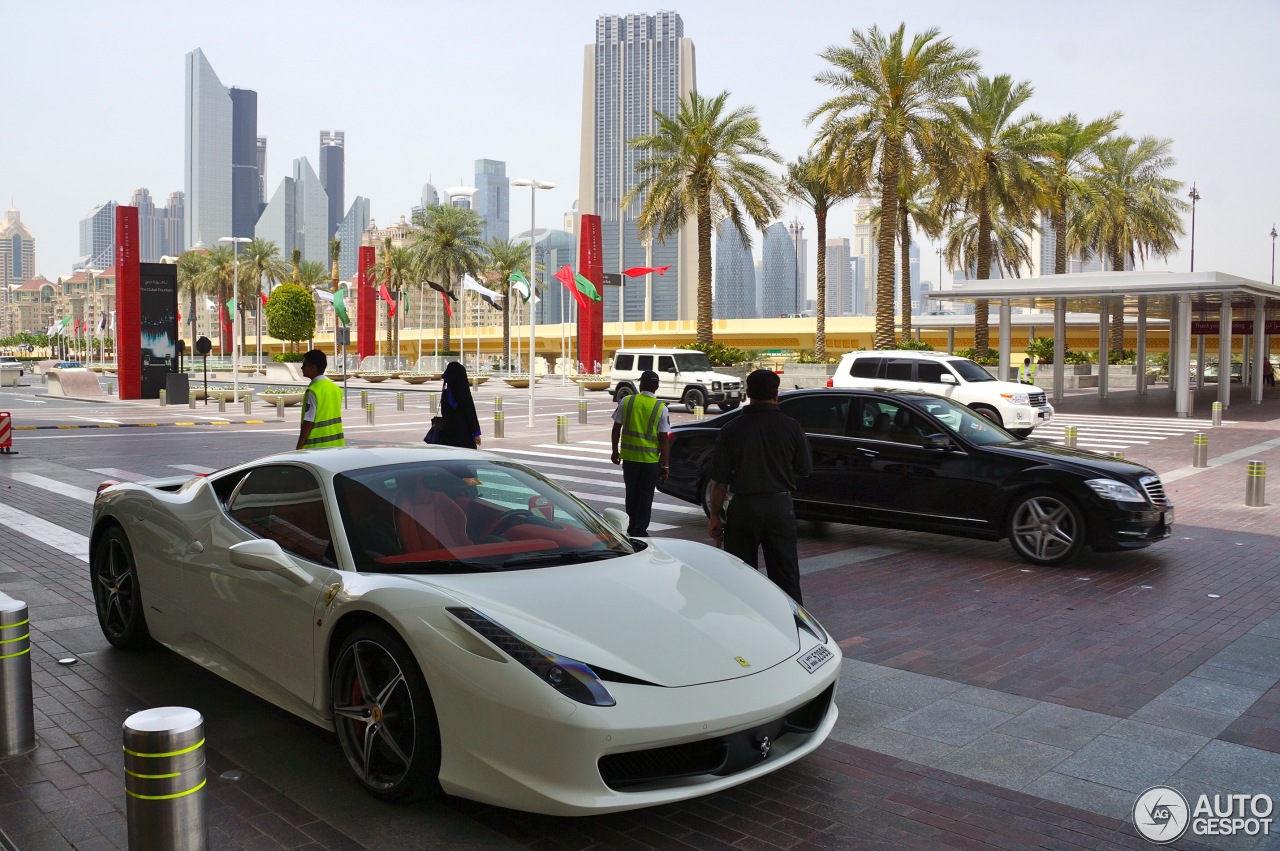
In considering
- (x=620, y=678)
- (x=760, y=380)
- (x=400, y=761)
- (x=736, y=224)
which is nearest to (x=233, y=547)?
(x=400, y=761)

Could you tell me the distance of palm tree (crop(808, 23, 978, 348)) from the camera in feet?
112

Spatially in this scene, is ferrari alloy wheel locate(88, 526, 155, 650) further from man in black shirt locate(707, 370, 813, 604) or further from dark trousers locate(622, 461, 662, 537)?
dark trousers locate(622, 461, 662, 537)

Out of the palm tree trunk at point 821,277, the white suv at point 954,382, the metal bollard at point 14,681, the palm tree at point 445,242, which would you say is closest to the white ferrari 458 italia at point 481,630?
the metal bollard at point 14,681

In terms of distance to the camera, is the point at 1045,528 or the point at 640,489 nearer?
the point at 1045,528

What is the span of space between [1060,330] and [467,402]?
30476 mm

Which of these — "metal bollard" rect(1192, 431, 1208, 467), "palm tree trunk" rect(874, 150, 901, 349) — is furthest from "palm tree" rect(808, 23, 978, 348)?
"metal bollard" rect(1192, 431, 1208, 467)

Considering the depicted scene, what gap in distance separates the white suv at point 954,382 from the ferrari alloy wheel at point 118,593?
17.6 metres

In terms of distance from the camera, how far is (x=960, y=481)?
9375 mm

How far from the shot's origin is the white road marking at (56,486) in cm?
1316

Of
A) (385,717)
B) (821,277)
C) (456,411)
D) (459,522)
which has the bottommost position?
(385,717)

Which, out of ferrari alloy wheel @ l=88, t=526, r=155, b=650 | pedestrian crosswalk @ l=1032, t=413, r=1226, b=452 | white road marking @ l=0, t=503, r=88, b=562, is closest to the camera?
ferrari alloy wheel @ l=88, t=526, r=155, b=650

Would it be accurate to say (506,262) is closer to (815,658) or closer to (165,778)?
(815,658)

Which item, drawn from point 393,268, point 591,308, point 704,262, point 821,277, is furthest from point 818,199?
point 393,268

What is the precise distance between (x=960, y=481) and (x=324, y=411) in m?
5.78
